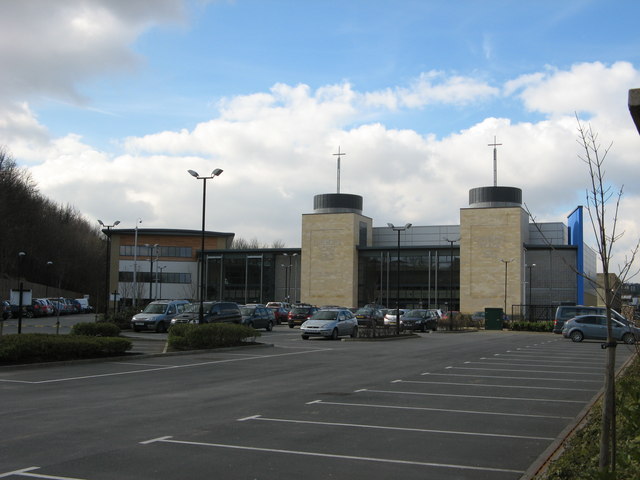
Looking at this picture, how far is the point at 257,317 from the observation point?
4081 centimetres

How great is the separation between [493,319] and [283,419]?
48511 millimetres

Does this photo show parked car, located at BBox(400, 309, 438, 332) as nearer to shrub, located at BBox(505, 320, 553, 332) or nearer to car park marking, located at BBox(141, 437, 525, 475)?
shrub, located at BBox(505, 320, 553, 332)

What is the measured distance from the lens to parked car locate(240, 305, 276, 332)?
4006cm

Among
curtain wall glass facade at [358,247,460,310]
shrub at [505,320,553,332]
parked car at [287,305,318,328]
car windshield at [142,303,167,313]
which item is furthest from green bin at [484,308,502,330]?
car windshield at [142,303,167,313]

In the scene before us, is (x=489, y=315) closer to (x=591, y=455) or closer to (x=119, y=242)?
(x=591, y=455)

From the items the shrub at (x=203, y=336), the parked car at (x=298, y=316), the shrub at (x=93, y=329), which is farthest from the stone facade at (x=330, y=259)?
the shrub at (x=93, y=329)

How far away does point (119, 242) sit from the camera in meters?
96.4

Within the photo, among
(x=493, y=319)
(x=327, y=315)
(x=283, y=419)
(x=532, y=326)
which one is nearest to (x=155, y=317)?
(x=327, y=315)

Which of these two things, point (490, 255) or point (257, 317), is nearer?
point (257, 317)

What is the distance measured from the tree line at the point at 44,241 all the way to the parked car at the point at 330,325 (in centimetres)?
2533

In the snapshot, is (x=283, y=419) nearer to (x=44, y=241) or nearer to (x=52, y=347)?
(x=52, y=347)

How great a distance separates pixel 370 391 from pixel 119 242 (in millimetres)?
87956

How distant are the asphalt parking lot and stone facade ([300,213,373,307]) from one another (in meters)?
68.4

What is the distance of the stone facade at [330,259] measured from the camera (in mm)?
87812
